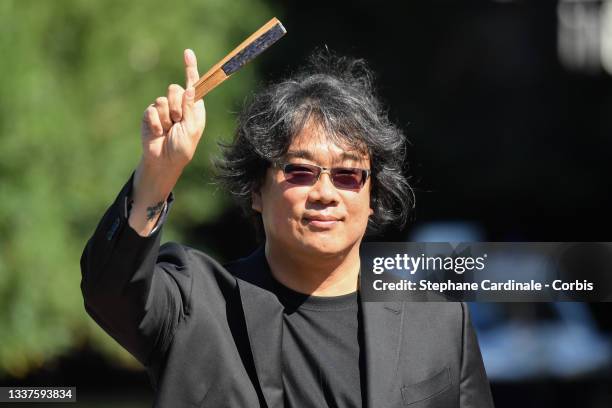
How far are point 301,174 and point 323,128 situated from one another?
→ 5.7 inches

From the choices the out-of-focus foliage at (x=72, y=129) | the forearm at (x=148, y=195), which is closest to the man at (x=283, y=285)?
the forearm at (x=148, y=195)

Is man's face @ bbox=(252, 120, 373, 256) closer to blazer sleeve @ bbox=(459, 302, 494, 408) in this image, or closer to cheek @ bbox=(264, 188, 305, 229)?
cheek @ bbox=(264, 188, 305, 229)

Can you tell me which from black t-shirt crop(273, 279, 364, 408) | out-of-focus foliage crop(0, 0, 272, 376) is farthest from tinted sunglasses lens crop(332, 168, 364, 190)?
out-of-focus foliage crop(0, 0, 272, 376)

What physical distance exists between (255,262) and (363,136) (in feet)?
1.45

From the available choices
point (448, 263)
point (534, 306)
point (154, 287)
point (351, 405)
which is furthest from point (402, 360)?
point (534, 306)

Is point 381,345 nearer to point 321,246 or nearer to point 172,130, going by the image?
point 321,246

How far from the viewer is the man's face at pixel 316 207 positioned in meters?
2.79

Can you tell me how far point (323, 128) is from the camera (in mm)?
2889

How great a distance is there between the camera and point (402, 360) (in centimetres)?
284

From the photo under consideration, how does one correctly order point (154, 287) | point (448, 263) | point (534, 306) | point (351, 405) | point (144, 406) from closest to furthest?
point (154, 287) → point (351, 405) → point (448, 263) → point (534, 306) → point (144, 406)

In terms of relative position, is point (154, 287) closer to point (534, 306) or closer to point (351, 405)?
point (351, 405)

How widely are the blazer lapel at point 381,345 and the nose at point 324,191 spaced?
30 centimetres

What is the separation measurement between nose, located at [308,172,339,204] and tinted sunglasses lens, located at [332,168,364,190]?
21 mm

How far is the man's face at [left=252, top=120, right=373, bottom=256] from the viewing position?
2791mm
